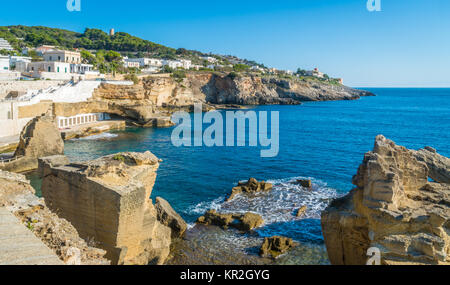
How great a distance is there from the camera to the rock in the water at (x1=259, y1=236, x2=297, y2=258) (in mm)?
14883

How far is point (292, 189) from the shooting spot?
23.5 m

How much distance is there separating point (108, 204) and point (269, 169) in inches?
768

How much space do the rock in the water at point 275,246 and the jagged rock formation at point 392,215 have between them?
3184 mm

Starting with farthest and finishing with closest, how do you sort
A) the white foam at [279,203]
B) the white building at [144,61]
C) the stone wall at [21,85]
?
the white building at [144,61] < the stone wall at [21,85] < the white foam at [279,203]

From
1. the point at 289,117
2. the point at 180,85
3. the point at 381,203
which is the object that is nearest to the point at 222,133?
the point at 289,117

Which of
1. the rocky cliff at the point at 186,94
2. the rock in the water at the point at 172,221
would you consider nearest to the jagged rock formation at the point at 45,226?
the rock in the water at the point at 172,221

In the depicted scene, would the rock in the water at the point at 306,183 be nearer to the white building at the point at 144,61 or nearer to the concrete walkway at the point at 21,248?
the concrete walkway at the point at 21,248

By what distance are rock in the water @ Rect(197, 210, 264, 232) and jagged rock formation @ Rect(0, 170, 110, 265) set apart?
33.7ft

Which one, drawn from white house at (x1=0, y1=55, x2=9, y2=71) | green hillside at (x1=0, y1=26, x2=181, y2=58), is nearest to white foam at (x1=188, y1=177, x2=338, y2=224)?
white house at (x1=0, y1=55, x2=9, y2=71)

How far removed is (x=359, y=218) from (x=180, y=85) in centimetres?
7093

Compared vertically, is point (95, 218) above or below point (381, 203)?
below

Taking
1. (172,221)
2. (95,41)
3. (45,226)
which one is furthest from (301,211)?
(95,41)

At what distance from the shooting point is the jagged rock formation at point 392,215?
28.2 feet
